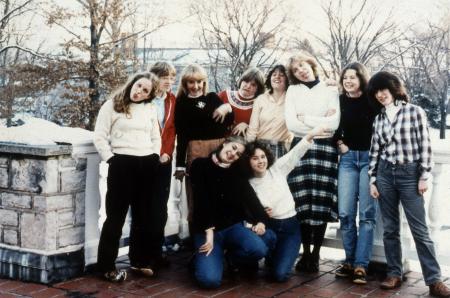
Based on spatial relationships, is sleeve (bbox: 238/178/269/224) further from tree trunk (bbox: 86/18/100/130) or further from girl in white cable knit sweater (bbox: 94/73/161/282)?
tree trunk (bbox: 86/18/100/130)

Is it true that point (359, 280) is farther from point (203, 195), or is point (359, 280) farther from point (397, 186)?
point (203, 195)

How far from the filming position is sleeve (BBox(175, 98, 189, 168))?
438cm

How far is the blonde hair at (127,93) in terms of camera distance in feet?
12.7

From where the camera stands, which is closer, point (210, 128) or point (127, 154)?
point (127, 154)

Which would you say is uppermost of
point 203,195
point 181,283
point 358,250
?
point 203,195

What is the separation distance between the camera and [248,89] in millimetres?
4500

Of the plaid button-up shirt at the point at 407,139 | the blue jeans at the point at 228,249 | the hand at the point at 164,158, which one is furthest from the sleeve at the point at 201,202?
the plaid button-up shirt at the point at 407,139

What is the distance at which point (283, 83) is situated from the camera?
4.39 m

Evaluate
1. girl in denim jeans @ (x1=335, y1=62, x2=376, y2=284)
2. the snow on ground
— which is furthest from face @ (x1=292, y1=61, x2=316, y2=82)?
the snow on ground

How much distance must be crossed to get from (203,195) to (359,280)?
1270mm

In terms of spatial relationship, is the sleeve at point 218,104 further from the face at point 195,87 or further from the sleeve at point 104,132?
the sleeve at point 104,132

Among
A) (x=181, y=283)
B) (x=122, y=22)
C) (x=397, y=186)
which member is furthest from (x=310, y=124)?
(x=122, y=22)

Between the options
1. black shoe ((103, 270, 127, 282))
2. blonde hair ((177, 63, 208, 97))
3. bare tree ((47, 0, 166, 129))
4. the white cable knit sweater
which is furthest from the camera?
bare tree ((47, 0, 166, 129))

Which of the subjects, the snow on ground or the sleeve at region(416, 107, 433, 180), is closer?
the sleeve at region(416, 107, 433, 180)
